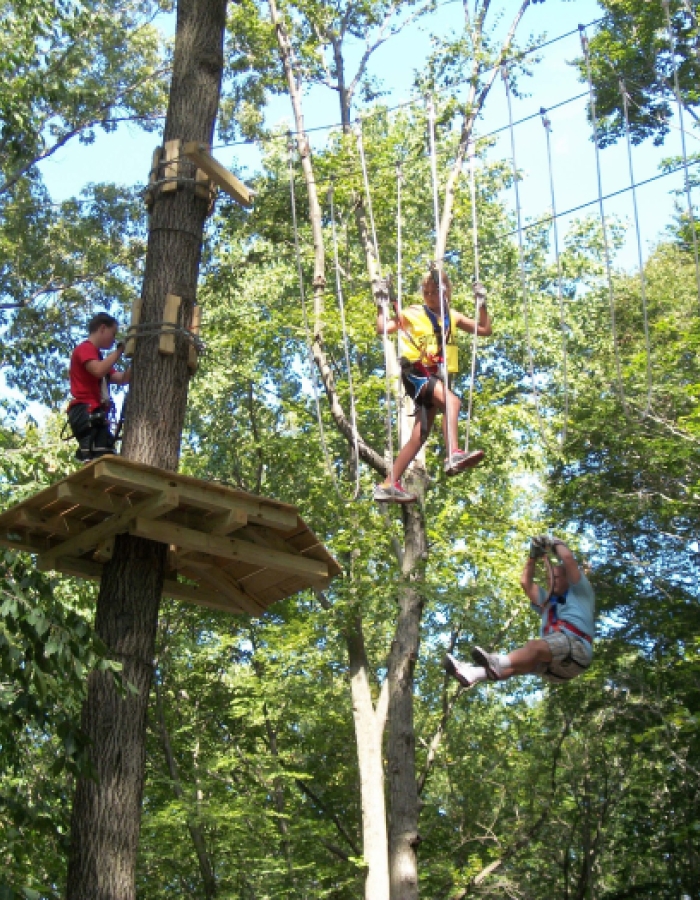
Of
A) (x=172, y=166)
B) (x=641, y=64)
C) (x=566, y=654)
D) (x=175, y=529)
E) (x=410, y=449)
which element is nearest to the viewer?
(x=175, y=529)

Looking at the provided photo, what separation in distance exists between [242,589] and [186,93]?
2.31 meters

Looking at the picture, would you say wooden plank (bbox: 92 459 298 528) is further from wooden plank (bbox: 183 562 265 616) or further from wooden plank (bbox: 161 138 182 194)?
wooden plank (bbox: 161 138 182 194)

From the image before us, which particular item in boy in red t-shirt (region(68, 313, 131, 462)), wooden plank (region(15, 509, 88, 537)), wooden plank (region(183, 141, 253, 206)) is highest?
wooden plank (region(183, 141, 253, 206))

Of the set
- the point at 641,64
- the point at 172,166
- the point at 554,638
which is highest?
the point at 641,64

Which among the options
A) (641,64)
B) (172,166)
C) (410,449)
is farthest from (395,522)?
(641,64)

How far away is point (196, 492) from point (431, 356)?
1906 mm

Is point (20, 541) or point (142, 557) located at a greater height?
point (20, 541)

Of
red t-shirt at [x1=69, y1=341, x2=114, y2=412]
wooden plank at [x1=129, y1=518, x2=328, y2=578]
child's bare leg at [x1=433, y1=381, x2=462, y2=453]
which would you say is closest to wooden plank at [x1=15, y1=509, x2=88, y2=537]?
wooden plank at [x1=129, y1=518, x2=328, y2=578]

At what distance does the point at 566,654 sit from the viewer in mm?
4855

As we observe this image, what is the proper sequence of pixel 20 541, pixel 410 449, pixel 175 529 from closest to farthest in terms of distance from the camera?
pixel 175 529 → pixel 20 541 → pixel 410 449

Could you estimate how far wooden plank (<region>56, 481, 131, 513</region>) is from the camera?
402 cm

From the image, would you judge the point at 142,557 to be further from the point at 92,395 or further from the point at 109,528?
the point at 92,395

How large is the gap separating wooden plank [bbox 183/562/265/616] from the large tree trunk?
456 millimetres

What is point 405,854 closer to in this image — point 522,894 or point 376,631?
point 522,894
